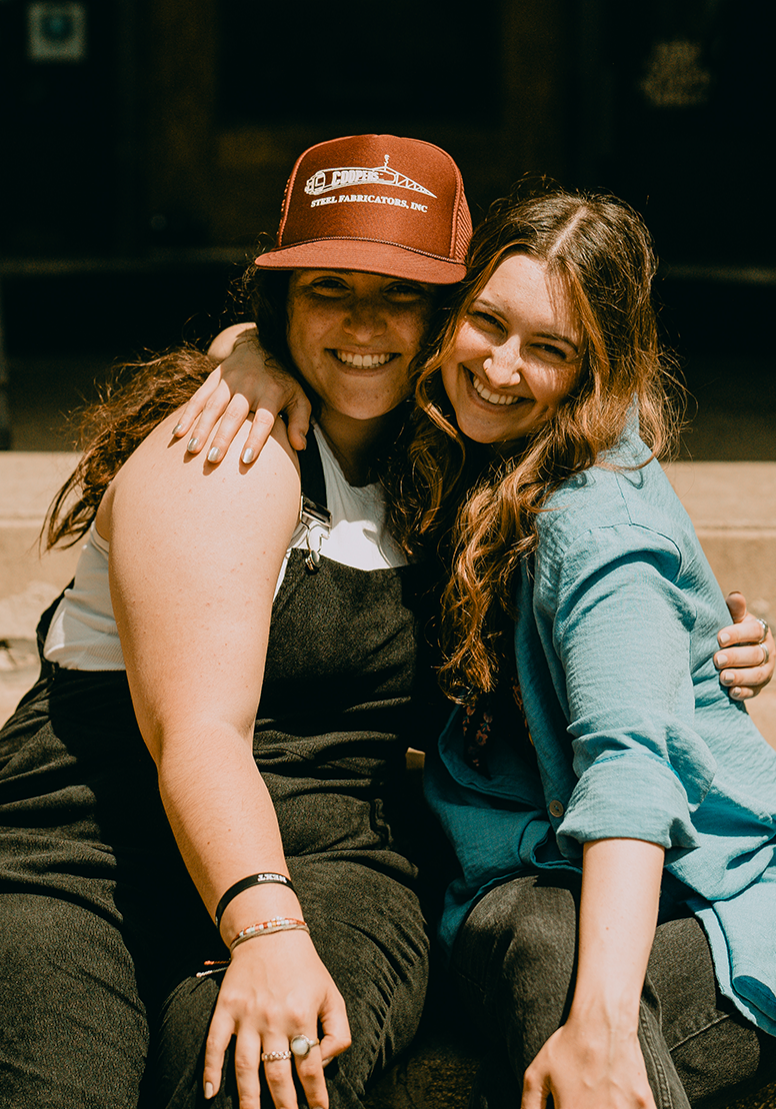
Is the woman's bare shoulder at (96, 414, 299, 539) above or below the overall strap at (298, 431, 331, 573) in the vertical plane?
above

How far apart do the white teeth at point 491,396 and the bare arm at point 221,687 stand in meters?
0.36

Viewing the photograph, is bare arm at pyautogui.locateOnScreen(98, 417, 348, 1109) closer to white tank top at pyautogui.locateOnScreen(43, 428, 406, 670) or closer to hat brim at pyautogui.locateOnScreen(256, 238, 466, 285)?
white tank top at pyautogui.locateOnScreen(43, 428, 406, 670)

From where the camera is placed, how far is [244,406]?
→ 1787mm

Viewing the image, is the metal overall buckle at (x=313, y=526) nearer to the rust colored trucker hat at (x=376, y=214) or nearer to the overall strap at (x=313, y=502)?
the overall strap at (x=313, y=502)

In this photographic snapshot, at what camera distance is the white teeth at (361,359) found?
189cm

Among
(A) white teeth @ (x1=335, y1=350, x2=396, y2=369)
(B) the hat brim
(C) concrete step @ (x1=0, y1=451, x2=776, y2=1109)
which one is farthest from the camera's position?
(C) concrete step @ (x1=0, y1=451, x2=776, y2=1109)

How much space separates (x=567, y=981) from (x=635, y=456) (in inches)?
33.4

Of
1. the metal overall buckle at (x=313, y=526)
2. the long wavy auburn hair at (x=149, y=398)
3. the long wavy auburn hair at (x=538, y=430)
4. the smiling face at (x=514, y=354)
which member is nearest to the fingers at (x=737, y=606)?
the long wavy auburn hair at (x=538, y=430)

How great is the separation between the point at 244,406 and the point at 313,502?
0.64 feet

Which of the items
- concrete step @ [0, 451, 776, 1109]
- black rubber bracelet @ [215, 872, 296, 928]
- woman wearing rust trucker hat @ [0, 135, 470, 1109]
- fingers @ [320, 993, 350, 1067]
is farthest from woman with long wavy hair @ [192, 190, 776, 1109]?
concrete step @ [0, 451, 776, 1109]

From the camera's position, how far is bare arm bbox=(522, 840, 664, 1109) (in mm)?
1386

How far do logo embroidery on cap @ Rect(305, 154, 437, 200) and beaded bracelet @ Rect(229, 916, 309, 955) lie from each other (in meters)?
1.19

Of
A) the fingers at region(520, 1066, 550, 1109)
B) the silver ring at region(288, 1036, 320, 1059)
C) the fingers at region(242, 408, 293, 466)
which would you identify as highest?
the fingers at region(242, 408, 293, 466)

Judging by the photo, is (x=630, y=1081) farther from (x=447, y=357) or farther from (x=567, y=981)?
(x=447, y=357)
